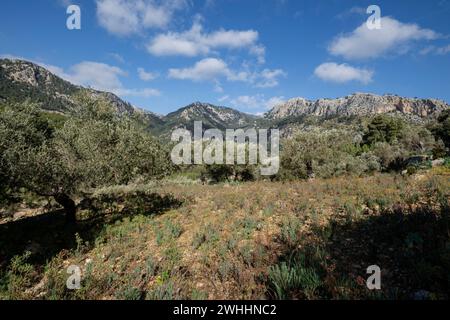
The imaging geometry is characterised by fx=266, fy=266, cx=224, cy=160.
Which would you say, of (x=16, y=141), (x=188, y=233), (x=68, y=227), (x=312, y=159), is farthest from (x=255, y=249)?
(x=312, y=159)

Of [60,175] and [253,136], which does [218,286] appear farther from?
[253,136]

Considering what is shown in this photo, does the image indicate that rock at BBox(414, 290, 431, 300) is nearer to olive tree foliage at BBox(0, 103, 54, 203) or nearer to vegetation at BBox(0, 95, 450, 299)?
vegetation at BBox(0, 95, 450, 299)

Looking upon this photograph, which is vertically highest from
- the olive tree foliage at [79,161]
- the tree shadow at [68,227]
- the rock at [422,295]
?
the olive tree foliage at [79,161]

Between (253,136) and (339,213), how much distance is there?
160ft

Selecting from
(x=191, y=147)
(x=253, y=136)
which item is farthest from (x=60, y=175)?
(x=253, y=136)

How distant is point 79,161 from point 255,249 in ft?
31.5

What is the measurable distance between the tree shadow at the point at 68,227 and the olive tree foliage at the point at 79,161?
146cm

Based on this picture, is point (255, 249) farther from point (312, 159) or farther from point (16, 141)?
point (312, 159)

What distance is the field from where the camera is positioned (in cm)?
603

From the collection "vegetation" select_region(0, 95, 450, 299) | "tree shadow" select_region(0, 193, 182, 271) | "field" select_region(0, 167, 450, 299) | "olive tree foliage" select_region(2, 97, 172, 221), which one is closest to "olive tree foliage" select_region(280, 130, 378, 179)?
"vegetation" select_region(0, 95, 450, 299)

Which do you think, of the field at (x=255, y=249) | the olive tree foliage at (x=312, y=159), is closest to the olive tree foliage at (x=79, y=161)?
the field at (x=255, y=249)

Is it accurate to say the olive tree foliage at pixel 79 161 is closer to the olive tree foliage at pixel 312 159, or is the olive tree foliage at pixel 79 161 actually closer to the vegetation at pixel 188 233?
the vegetation at pixel 188 233

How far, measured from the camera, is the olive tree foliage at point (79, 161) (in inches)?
450

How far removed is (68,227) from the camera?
45.1ft
